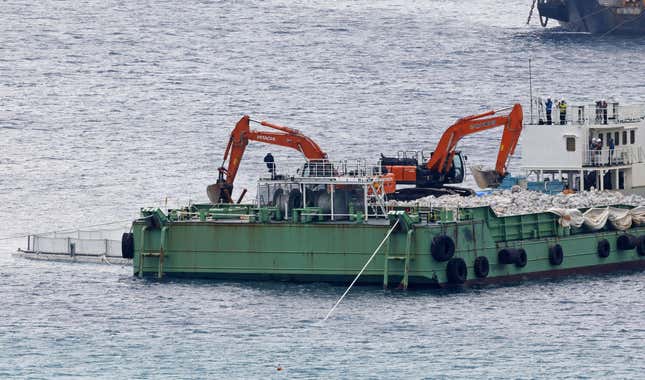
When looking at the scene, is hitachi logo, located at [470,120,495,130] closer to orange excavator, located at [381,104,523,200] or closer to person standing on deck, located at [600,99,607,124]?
orange excavator, located at [381,104,523,200]

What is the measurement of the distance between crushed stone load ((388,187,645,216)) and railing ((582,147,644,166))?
4.97ft

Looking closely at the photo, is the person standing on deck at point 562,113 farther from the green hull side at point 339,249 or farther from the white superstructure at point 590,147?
the green hull side at point 339,249

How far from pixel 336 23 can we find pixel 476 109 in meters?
51.1

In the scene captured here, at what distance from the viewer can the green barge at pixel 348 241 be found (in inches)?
2822

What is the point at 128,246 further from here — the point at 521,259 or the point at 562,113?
the point at 562,113

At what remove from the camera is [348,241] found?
2832 inches

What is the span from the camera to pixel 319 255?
7238 centimetres

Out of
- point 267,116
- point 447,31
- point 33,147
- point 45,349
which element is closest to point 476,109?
point 267,116

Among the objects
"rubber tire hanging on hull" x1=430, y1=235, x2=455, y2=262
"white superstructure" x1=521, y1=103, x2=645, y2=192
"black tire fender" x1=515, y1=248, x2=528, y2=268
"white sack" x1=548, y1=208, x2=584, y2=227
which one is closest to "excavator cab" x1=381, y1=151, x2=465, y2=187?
"white superstructure" x1=521, y1=103, x2=645, y2=192

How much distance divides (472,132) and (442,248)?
47.6ft

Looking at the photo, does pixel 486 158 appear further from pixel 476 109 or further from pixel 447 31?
pixel 447 31

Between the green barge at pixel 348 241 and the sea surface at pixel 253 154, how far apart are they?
80 centimetres

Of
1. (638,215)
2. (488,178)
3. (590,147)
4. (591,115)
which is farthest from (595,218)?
(488,178)

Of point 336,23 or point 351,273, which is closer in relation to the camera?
point 351,273
